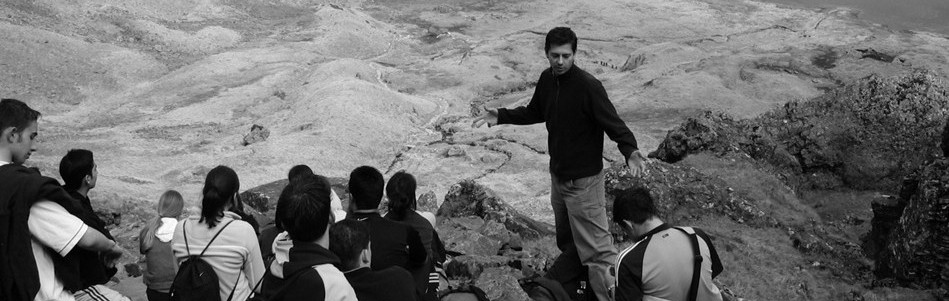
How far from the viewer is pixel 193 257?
5770 mm

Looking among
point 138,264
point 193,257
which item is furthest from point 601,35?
point 193,257

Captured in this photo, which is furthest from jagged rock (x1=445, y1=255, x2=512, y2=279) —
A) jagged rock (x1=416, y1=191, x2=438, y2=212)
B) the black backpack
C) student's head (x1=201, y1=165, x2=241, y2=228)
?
jagged rock (x1=416, y1=191, x2=438, y2=212)

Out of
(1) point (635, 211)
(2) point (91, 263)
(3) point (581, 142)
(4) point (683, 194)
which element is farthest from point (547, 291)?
(4) point (683, 194)

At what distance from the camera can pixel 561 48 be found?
7.42m

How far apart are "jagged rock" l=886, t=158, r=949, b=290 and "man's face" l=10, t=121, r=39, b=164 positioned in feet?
32.2

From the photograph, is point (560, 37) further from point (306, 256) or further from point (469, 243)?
point (469, 243)

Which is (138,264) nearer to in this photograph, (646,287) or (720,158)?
(646,287)

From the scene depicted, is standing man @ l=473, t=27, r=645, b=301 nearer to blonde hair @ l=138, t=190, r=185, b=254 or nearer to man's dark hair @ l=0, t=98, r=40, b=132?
blonde hair @ l=138, t=190, r=185, b=254

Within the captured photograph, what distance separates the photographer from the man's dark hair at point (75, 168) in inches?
251

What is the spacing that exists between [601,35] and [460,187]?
128 ft

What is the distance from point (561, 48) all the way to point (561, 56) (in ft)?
0.22

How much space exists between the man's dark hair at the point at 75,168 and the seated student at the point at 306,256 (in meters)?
1.93

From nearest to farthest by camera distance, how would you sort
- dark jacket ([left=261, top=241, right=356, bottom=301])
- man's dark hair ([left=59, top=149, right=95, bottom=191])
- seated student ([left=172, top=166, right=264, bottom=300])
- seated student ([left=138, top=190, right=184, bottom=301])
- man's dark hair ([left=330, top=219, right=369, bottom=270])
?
dark jacket ([left=261, top=241, right=356, bottom=301]) < man's dark hair ([left=330, top=219, right=369, bottom=270]) < seated student ([left=172, top=166, right=264, bottom=300]) < man's dark hair ([left=59, top=149, right=95, bottom=191]) < seated student ([left=138, top=190, right=184, bottom=301])

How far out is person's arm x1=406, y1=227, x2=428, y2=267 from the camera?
6262 mm
